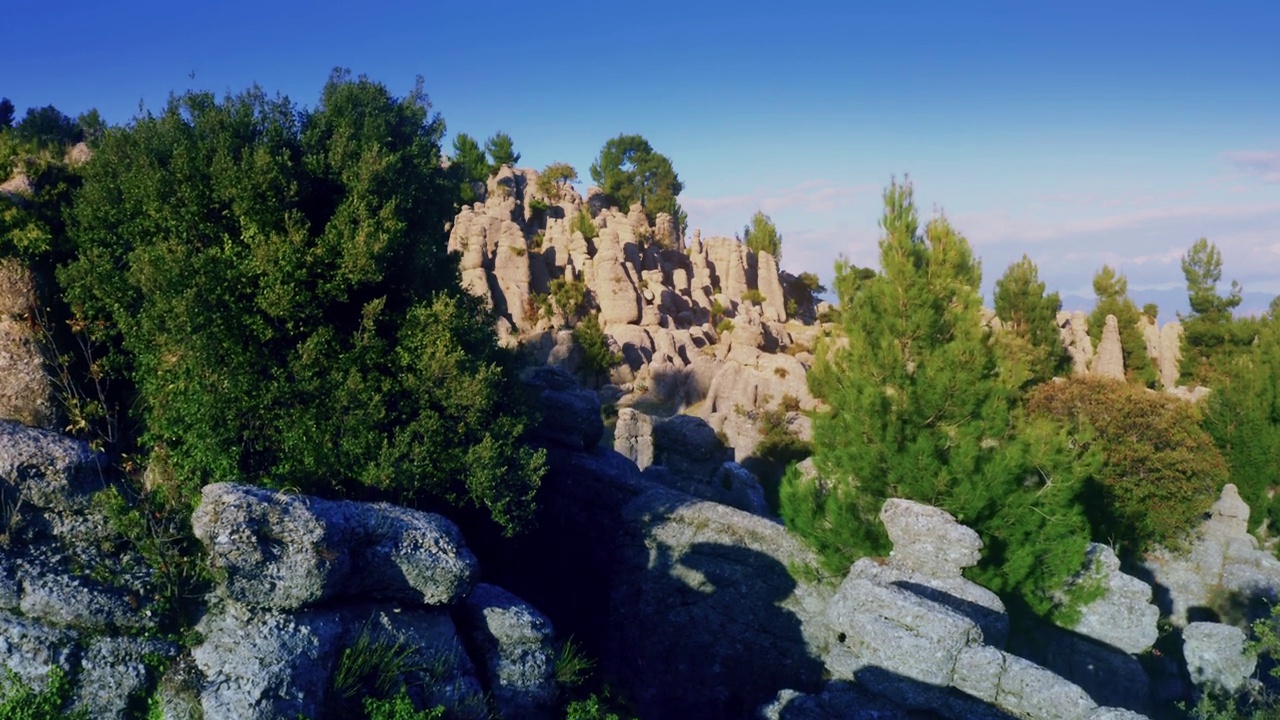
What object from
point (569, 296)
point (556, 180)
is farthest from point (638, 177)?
point (569, 296)

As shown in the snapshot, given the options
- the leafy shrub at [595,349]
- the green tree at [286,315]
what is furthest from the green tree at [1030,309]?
the green tree at [286,315]

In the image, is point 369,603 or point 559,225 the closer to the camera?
point 369,603

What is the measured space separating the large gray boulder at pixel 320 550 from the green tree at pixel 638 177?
65.7 metres

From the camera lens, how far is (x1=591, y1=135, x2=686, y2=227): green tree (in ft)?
256

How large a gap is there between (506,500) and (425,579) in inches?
133

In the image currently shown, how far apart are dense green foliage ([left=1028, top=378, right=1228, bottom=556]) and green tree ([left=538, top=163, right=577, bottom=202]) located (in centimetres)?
5199

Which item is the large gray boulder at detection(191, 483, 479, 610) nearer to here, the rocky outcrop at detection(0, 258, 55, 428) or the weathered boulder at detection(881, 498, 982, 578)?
the rocky outcrop at detection(0, 258, 55, 428)

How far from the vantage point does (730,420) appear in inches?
1629

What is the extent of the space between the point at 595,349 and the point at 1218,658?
135ft

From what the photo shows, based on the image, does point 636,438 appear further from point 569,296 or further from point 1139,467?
point 569,296

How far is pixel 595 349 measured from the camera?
5638 centimetres

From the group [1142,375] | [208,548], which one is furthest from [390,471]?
[1142,375]

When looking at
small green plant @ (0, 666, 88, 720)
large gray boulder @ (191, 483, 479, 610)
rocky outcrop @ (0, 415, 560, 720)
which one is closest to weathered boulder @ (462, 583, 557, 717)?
rocky outcrop @ (0, 415, 560, 720)

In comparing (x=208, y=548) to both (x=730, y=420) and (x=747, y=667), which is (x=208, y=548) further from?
(x=730, y=420)
